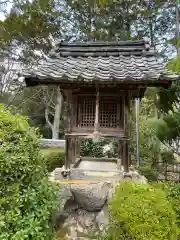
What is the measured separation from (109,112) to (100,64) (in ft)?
3.23

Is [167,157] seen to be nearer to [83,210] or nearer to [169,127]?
[169,127]

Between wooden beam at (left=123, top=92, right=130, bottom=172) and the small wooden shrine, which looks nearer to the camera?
the small wooden shrine

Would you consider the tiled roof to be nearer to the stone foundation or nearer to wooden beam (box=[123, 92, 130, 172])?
wooden beam (box=[123, 92, 130, 172])

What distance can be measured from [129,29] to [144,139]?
8656 millimetres

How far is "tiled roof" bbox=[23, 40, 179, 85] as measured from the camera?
12.3 ft

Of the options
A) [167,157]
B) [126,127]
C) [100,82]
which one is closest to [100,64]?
[100,82]

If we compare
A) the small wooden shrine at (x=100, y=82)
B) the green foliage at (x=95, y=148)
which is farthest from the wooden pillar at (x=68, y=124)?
the green foliage at (x=95, y=148)

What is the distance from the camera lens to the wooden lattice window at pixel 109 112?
437 centimetres

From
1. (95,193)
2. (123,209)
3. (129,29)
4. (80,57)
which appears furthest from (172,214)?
(129,29)

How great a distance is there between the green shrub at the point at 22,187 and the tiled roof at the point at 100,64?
136cm

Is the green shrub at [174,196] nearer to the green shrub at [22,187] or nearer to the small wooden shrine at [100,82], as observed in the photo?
the small wooden shrine at [100,82]

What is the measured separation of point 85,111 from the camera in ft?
14.8

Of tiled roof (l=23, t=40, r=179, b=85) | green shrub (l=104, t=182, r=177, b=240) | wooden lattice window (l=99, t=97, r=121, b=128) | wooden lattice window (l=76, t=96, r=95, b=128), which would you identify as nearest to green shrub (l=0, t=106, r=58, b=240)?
green shrub (l=104, t=182, r=177, b=240)

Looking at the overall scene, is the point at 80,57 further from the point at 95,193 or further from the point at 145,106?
the point at 145,106
